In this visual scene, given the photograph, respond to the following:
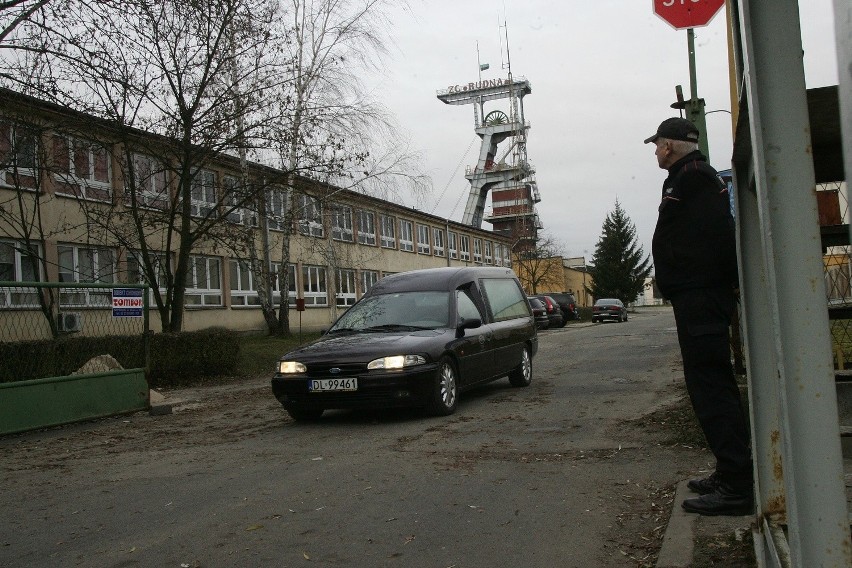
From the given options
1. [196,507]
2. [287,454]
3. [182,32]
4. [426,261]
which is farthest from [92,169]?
[426,261]

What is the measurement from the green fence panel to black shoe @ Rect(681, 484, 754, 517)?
25.9 feet

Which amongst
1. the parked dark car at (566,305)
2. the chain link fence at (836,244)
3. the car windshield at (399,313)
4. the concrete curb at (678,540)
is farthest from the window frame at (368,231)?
the concrete curb at (678,540)

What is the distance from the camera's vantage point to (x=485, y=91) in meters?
88.4

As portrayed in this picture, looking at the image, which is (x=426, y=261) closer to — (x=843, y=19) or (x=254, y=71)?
(x=254, y=71)

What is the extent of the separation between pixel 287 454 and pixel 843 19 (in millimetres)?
6710

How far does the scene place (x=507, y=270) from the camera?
12.9 meters

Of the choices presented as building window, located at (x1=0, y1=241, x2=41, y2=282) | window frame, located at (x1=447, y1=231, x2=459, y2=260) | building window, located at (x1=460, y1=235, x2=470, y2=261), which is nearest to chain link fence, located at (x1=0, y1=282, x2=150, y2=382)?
building window, located at (x1=0, y1=241, x2=41, y2=282)

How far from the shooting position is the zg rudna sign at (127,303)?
1098 centimetres

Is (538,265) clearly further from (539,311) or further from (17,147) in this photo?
(17,147)

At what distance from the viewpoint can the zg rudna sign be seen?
10977 mm

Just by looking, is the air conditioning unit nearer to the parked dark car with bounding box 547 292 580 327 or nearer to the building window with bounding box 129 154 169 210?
the building window with bounding box 129 154 169 210

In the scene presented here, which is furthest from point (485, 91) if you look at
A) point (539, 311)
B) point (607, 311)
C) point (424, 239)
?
point (539, 311)

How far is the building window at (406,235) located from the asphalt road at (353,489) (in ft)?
142

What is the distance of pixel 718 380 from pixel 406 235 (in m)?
50.6
